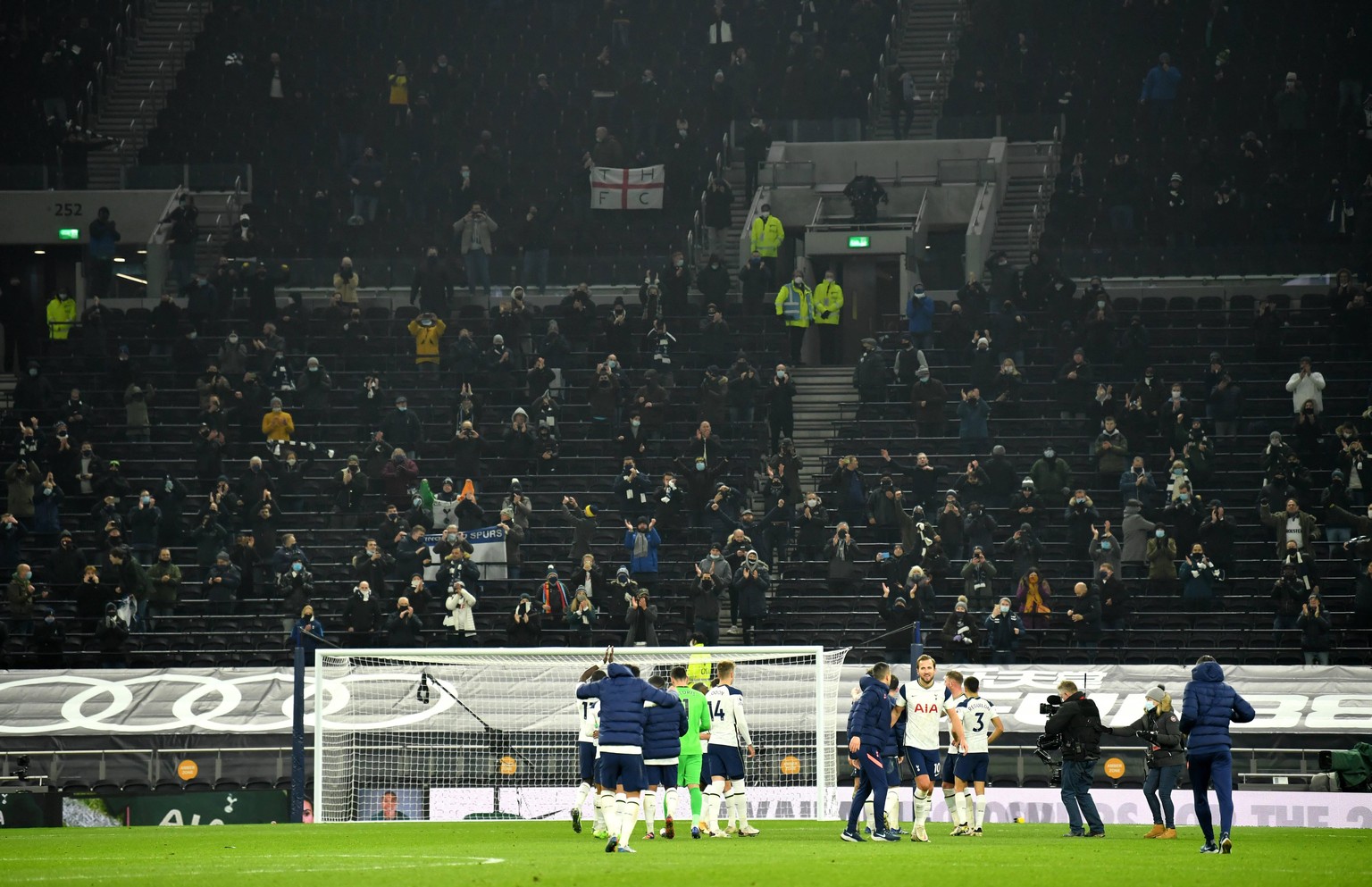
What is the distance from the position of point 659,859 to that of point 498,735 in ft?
32.3

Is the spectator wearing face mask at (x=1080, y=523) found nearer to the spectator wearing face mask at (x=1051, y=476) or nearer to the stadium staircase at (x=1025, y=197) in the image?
the spectator wearing face mask at (x=1051, y=476)

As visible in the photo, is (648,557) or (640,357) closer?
(648,557)

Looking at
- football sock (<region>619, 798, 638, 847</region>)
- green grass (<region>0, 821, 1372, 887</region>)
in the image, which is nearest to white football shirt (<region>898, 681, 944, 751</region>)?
green grass (<region>0, 821, 1372, 887</region>)

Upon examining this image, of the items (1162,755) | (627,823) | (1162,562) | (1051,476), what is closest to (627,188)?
(1051,476)

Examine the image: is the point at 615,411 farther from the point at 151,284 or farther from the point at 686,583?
the point at 151,284

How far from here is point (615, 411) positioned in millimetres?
36312

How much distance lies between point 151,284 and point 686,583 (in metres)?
16.8

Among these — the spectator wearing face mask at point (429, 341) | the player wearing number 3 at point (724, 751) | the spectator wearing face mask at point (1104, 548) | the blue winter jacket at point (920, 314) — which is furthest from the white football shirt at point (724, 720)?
the spectator wearing face mask at point (429, 341)

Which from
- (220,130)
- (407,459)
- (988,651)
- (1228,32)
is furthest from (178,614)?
(1228,32)

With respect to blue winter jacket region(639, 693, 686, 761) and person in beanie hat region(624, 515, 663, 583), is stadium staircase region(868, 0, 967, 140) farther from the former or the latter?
blue winter jacket region(639, 693, 686, 761)

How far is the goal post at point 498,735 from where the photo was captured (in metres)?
26.1

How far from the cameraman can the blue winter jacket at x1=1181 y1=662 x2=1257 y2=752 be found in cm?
332

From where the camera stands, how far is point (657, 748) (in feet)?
63.6

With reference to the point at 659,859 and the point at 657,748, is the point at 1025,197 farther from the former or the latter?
the point at 659,859
